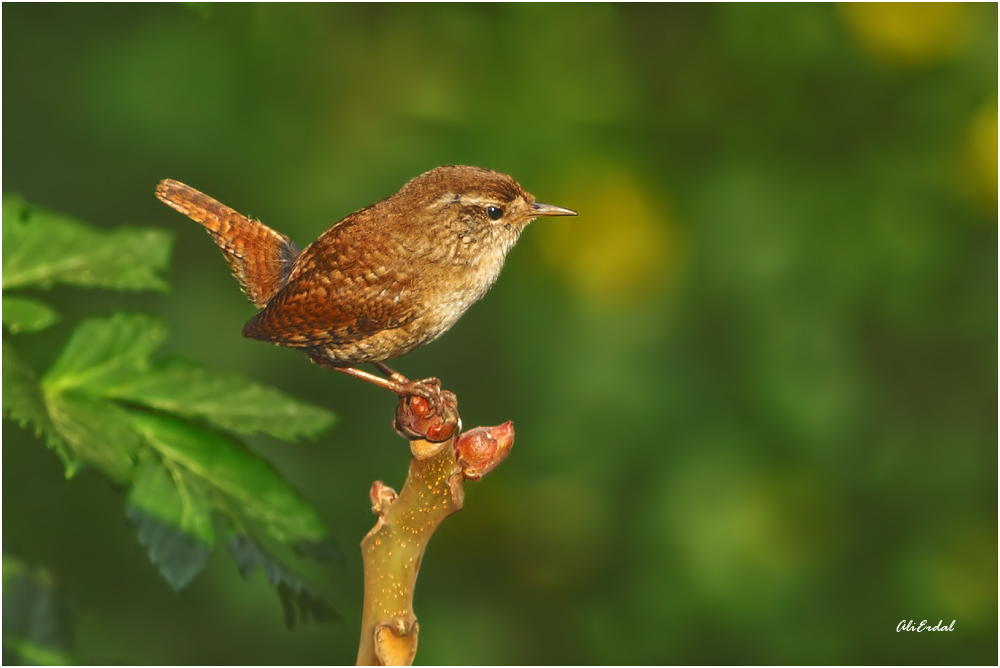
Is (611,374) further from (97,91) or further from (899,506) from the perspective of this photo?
(97,91)

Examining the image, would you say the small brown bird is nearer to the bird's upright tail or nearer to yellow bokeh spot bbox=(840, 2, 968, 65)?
the bird's upright tail

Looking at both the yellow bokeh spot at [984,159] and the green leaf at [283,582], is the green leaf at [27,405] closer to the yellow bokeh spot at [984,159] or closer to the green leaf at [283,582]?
the green leaf at [283,582]

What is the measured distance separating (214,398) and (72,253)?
1.57ft

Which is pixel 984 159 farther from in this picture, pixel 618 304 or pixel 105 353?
pixel 105 353

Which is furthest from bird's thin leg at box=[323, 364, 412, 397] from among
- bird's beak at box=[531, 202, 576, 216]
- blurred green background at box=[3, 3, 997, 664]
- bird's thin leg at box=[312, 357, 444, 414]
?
blurred green background at box=[3, 3, 997, 664]

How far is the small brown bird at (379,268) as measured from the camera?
2141 millimetres

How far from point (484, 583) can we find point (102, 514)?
1.46m

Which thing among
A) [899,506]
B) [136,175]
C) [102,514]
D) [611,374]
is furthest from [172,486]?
[899,506]

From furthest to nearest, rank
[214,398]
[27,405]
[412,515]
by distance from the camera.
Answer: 1. [214,398]
2. [27,405]
3. [412,515]

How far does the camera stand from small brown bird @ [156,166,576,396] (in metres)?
2.14

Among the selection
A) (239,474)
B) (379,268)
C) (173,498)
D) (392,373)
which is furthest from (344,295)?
(173,498)

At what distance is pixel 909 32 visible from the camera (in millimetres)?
4160

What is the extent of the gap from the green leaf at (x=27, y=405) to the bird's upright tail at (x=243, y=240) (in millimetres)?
455

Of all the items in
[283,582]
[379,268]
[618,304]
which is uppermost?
[379,268]
